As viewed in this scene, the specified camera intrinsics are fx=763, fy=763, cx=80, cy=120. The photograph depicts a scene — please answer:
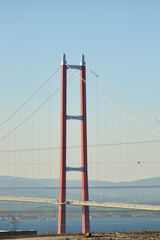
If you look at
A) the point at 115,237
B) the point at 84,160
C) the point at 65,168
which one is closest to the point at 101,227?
the point at 65,168

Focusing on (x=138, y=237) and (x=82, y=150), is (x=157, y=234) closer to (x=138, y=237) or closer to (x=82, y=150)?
(x=138, y=237)

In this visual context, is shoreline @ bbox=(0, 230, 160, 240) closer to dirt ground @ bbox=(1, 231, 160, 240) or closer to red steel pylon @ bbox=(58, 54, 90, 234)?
dirt ground @ bbox=(1, 231, 160, 240)

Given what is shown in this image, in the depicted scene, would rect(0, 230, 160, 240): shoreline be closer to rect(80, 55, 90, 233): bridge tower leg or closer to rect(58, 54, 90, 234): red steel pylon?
rect(80, 55, 90, 233): bridge tower leg

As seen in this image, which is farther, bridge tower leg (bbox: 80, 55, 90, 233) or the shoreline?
bridge tower leg (bbox: 80, 55, 90, 233)

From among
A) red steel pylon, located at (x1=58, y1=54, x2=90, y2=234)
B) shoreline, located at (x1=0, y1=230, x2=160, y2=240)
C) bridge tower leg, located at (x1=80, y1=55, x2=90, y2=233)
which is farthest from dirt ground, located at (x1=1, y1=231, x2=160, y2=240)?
red steel pylon, located at (x1=58, y1=54, x2=90, y2=234)

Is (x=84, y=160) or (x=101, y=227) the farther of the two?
(x=101, y=227)

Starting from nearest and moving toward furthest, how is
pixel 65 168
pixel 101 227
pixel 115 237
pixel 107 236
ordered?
pixel 115 237 < pixel 107 236 < pixel 65 168 < pixel 101 227

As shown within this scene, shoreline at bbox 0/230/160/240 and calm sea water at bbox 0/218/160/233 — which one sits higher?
calm sea water at bbox 0/218/160/233

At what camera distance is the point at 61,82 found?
82062mm

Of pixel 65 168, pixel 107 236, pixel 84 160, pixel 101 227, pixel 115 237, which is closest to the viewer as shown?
pixel 115 237

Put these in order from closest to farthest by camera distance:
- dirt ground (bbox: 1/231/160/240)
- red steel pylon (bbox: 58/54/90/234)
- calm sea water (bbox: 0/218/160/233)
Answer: dirt ground (bbox: 1/231/160/240) < red steel pylon (bbox: 58/54/90/234) < calm sea water (bbox: 0/218/160/233)

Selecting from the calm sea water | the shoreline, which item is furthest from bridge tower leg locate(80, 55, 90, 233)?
the shoreline

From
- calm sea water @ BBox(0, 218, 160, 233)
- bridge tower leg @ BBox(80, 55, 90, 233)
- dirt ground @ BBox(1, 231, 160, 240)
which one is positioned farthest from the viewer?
calm sea water @ BBox(0, 218, 160, 233)

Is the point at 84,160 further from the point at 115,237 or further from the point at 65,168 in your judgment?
the point at 115,237
